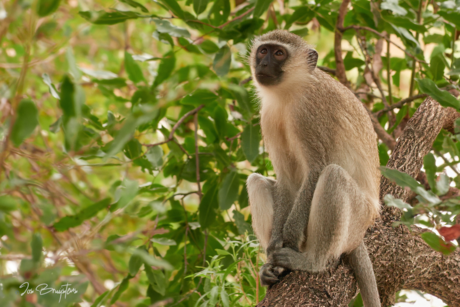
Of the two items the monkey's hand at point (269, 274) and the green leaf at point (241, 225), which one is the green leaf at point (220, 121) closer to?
the green leaf at point (241, 225)

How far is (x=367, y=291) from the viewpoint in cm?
338

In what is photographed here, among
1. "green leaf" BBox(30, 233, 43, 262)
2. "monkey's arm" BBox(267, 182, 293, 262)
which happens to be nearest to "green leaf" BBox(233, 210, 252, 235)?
"monkey's arm" BBox(267, 182, 293, 262)

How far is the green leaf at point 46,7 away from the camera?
106 centimetres

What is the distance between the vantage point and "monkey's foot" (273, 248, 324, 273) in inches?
134

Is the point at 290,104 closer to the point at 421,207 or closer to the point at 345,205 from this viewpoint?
the point at 345,205

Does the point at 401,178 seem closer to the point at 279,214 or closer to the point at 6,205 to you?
the point at 6,205

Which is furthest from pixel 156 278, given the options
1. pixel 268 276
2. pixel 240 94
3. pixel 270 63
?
pixel 270 63

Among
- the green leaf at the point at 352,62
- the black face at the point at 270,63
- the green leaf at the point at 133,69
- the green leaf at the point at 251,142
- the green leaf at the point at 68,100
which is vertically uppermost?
the green leaf at the point at 68,100

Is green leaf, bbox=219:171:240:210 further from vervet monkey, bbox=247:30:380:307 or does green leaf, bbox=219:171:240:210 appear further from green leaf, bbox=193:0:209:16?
green leaf, bbox=193:0:209:16

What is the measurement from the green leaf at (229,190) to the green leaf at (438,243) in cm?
226

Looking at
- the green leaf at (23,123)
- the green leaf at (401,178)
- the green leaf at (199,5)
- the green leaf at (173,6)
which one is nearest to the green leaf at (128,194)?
the green leaf at (23,123)

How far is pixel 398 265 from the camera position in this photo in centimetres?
376

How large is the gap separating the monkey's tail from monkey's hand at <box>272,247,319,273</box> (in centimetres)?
34

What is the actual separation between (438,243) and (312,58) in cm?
253
